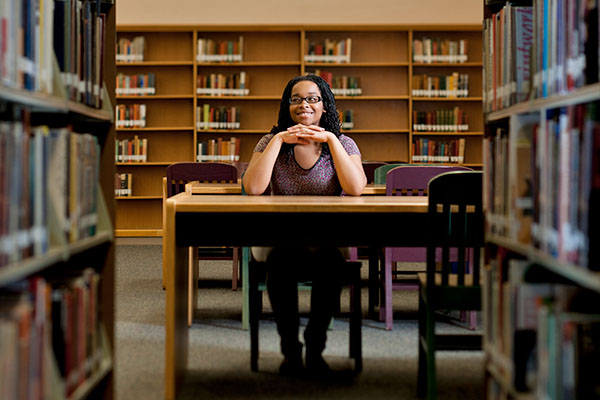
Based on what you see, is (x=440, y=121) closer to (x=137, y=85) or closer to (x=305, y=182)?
(x=137, y=85)

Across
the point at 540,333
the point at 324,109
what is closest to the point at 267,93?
the point at 324,109

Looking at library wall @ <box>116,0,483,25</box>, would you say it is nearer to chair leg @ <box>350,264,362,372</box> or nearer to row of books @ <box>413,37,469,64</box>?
row of books @ <box>413,37,469,64</box>

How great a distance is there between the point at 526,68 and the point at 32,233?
117 cm

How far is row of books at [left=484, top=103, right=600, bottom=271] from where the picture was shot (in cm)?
111

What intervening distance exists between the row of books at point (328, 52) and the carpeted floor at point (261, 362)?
3350 mm

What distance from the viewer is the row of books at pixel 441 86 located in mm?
6176

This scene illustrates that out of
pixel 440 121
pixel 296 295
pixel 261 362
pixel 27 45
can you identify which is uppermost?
pixel 440 121

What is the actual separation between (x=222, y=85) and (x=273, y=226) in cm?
436

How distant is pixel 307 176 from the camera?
2.58m

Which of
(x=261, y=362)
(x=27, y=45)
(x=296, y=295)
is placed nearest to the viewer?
(x=27, y=45)

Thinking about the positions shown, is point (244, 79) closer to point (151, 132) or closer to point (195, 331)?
point (151, 132)

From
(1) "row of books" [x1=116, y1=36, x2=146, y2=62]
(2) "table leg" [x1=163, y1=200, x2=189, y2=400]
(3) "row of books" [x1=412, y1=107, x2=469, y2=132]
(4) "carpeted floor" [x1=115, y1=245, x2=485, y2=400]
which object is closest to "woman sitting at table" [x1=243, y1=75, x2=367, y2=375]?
(4) "carpeted floor" [x1=115, y1=245, x2=485, y2=400]

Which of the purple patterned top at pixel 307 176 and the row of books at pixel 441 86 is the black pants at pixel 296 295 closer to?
the purple patterned top at pixel 307 176

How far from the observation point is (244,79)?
245 inches
